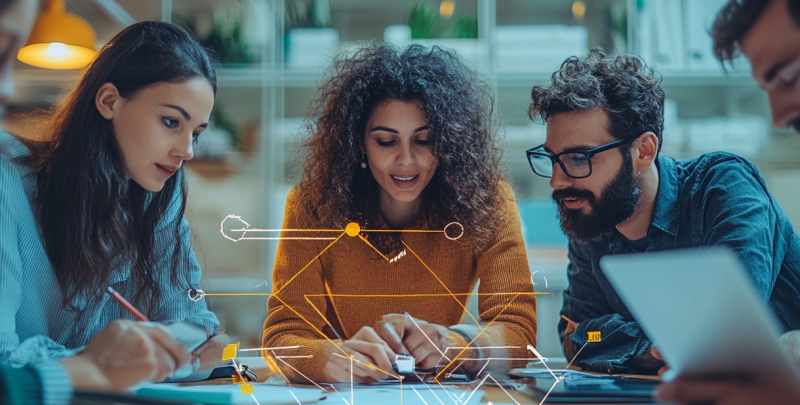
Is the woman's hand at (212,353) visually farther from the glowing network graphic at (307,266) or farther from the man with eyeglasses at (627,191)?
the man with eyeglasses at (627,191)

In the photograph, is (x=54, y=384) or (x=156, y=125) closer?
(x=54, y=384)

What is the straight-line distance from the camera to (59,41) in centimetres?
96

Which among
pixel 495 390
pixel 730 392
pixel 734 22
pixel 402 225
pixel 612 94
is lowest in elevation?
pixel 495 390

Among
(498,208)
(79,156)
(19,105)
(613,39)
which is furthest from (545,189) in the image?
(19,105)

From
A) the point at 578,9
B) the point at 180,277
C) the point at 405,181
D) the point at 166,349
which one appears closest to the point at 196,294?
the point at 180,277

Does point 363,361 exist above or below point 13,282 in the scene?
below

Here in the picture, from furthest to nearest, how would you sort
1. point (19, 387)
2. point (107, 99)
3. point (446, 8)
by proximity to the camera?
point (446, 8)
point (107, 99)
point (19, 387)

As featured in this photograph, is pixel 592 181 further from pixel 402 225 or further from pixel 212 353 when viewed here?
pixel 212 353

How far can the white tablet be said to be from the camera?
547mm

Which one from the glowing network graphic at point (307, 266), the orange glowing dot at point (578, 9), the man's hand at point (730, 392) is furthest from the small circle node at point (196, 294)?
the orange glowing dot at point (578, 9)

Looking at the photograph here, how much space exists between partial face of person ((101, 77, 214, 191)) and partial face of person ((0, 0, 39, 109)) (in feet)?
0.51

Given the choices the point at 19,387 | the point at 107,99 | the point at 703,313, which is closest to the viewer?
the point at 703,313

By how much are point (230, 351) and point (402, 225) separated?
0.36 metres

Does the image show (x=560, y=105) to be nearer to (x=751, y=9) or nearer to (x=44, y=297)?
(x=751, y=9)
